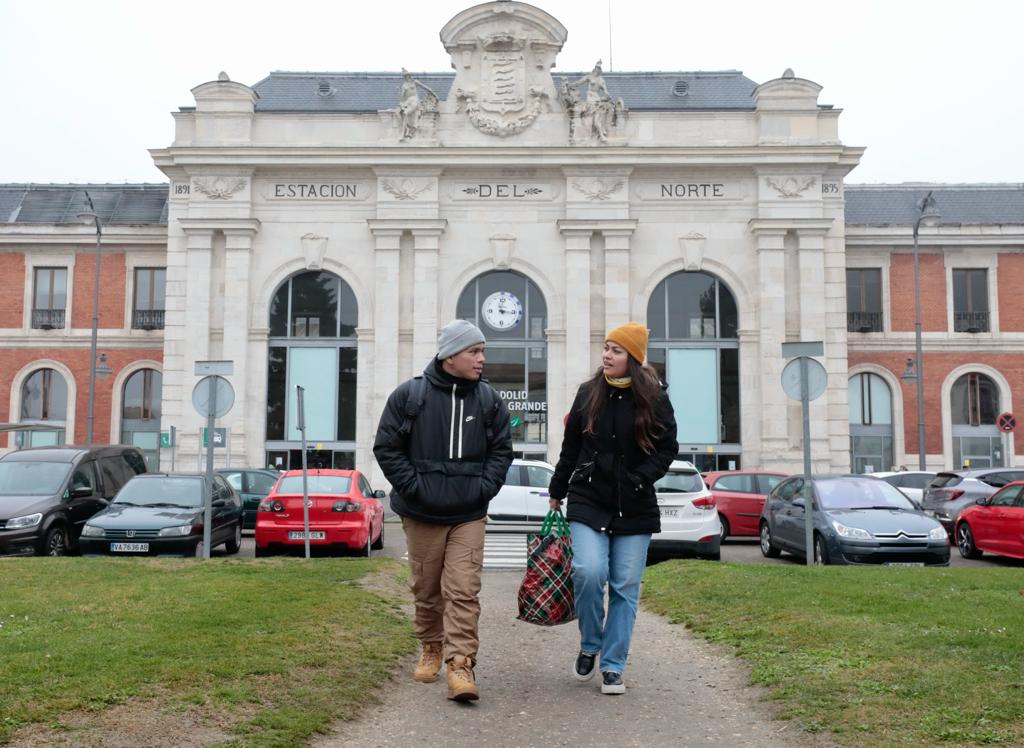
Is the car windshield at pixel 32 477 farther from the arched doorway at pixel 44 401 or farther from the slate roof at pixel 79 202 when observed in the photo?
the slate roof at pixel 79 202

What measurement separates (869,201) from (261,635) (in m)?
40.7

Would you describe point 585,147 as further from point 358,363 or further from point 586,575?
point 586,575

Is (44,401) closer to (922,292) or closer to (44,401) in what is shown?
(44,401)

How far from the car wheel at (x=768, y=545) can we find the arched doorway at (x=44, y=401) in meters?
31.7

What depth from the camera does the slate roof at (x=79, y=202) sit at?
42031 mm

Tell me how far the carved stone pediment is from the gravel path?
27842 mm

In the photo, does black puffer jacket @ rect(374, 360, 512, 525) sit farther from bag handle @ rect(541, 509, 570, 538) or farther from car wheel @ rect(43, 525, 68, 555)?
car wheel @ rect(43, 525, 68, 555)

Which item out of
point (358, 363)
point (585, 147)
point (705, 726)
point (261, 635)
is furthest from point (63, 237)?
point (705, 726)

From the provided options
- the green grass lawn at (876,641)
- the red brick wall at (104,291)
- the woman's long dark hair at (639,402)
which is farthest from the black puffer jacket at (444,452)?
the red brick wall at (104,291)

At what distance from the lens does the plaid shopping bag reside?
20.2ft

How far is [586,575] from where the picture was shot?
6133 mm

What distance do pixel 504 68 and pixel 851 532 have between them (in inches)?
938

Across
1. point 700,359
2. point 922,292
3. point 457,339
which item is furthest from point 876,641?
point 922,292

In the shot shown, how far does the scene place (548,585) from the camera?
6188 mm
